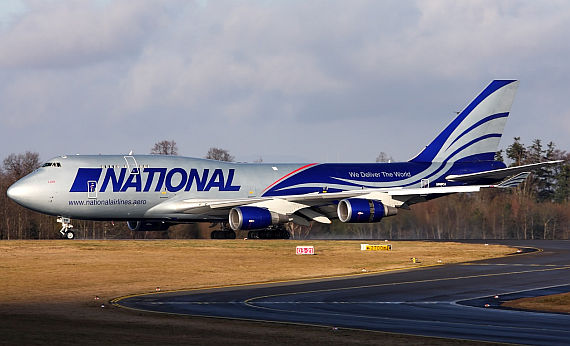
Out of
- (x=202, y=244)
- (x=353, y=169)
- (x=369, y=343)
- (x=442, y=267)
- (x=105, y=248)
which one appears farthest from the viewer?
(x=353, y=169)

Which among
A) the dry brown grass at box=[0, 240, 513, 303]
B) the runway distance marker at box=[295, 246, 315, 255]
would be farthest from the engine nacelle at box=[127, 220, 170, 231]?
the runway distance marker at box=[295, 246, 315, 255]

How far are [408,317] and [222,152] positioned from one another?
108 m

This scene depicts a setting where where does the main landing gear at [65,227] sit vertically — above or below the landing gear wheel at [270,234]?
above

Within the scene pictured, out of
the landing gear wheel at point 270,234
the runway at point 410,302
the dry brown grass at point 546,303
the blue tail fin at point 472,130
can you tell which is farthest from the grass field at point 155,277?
the blue tail fin at point 472,130

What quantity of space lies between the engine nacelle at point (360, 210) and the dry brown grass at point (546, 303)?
27.1 m

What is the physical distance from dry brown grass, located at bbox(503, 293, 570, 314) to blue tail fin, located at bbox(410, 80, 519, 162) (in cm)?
3865

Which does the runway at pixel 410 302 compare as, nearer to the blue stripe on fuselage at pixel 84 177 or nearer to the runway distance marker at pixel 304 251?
the runway distance marker at pixel 304 251

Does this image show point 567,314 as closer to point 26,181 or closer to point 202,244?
point 202,244

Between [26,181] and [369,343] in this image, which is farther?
[26,181]

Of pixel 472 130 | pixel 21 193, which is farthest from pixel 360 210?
pixel 21 193

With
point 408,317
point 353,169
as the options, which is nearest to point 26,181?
point 353,169

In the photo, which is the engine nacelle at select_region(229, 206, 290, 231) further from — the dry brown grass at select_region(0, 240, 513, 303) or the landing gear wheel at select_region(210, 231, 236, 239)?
the landing gear wheel at select_region(210, 231, 236, 239)

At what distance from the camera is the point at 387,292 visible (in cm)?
2908

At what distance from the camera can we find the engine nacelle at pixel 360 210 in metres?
54.7
